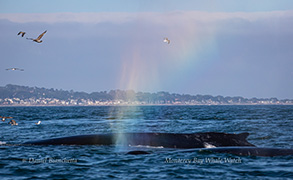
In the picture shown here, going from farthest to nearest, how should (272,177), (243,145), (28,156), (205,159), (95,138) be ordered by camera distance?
(95,138) → (243,145) → (28,156) → (205,159) → (272,177)

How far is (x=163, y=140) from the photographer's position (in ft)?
58.3

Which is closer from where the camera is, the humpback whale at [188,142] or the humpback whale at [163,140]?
the humpback whale at [188,142]

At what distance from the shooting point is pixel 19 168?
13320mm

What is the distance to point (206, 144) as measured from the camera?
16.9m

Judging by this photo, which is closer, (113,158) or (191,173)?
(191,173)

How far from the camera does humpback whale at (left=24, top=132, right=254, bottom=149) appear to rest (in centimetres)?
1697

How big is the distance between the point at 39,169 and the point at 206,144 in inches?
281

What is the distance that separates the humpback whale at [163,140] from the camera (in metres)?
17.0

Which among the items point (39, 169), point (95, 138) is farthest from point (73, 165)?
point (95, 138)

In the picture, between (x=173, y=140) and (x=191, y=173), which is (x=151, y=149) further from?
(x=191, y=173)

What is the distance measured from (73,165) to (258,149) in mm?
7207

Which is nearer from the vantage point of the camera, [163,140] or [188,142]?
[188,142]

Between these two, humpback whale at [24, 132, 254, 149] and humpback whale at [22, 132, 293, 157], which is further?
humpback whale at [24, 132, 254, 149]

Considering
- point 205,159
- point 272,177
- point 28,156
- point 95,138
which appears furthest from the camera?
point 95,138
